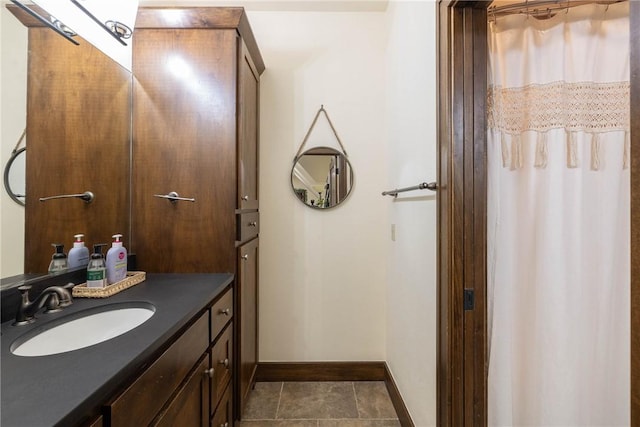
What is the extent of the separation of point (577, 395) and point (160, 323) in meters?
1.69

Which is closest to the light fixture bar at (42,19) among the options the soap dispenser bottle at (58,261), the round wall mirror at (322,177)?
the soap dispenser bottle at (58,261)

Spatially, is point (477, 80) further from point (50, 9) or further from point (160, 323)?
point (50, 9)

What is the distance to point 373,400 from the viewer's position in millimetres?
1894

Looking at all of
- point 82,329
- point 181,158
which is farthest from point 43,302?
point 181,158

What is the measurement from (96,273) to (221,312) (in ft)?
1.64

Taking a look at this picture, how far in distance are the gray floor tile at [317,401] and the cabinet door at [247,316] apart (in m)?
0.27

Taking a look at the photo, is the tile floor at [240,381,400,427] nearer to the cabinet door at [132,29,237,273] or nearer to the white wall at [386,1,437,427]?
the white wall at [386,1,437,427]

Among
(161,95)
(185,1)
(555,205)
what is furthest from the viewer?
(185,1)

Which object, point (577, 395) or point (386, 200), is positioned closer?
point (577, 395)

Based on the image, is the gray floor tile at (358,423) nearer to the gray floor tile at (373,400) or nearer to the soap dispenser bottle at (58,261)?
the gray floor tile at (373,400)

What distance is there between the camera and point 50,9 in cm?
108

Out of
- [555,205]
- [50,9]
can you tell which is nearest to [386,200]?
[555,205]

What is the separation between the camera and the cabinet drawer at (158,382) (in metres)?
0.66

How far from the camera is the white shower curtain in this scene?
1.23 metres
